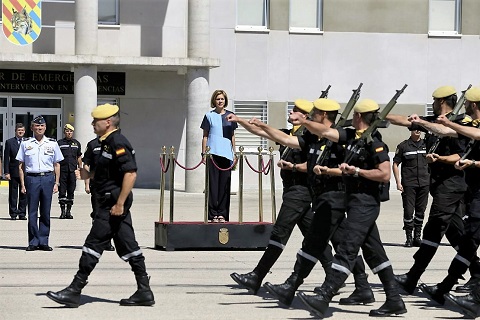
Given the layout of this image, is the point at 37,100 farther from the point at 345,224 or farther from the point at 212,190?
the point at 345,224

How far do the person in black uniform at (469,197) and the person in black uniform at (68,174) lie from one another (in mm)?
11709

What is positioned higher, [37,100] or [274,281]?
[37,100]

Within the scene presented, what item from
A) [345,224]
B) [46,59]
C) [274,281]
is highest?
[46,59]

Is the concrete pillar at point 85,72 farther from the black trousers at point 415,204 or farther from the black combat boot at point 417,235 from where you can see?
the black combat boot at point 417,235

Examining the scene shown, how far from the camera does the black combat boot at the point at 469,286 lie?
10.8 metres

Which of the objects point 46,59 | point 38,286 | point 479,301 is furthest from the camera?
point 46,59

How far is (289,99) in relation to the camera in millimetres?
33062

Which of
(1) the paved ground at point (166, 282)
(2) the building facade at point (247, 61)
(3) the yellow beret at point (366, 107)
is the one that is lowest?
(1) the paved ground at point (166, 282)

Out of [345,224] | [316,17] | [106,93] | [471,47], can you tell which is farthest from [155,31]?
[345,224]

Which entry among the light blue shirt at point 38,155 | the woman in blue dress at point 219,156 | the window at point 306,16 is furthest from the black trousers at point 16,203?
the window at point 306,16

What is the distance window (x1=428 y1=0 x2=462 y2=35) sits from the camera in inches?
1336

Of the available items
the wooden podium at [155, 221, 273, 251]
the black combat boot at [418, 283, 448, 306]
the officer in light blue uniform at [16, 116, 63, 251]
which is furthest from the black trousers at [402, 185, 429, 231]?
the black combat boot at [418, 283, 448, 306]

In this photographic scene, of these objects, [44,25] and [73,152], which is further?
[44,25]

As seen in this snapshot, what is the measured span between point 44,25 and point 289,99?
7.08 metres
